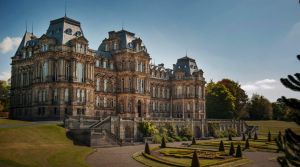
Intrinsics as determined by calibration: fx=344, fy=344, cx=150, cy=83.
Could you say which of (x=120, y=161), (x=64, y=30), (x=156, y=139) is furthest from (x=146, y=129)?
(x=120, y=161)

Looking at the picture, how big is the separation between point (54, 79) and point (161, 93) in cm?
4265

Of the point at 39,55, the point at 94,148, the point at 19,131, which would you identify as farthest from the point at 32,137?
the point at 39,55

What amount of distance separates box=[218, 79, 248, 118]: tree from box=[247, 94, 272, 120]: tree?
4.49 m

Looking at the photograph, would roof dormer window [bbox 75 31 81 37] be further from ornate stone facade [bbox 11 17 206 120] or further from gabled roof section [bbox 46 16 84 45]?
ornate stone facade [bbox 11 17 206 120]

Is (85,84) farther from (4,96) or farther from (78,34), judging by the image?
(4,96)

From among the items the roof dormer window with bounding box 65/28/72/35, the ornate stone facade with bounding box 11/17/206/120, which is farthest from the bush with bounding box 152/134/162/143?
the roof dormer window with bounding box 65/28/72/35

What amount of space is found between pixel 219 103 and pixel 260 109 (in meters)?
25.1

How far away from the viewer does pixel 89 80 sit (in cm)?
7262

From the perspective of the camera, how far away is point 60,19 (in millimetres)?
72000

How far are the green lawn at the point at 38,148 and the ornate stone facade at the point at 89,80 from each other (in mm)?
15014

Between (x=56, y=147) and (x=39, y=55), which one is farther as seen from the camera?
(x=39, y=55)

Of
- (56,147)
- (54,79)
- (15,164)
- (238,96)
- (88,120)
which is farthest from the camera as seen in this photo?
(238,96)

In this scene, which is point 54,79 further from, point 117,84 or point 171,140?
point 171,140

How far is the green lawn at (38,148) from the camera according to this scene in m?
34.1
